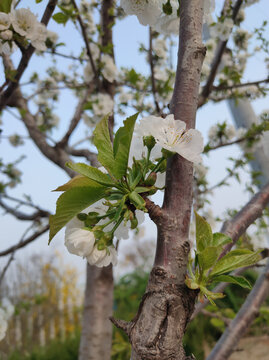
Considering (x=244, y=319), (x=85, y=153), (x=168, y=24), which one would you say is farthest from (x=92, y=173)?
(x=85, y=153)

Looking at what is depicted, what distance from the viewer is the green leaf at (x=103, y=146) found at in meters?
0.50

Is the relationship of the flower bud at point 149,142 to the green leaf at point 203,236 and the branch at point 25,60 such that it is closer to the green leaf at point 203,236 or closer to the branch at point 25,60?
the green leaf at point 203,236

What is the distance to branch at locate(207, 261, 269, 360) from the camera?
3.61 ft

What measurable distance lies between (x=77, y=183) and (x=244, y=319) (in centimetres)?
93

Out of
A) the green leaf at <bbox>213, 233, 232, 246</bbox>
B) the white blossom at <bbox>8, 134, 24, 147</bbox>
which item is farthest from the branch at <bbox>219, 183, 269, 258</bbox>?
the white blossom at <bbox>8, 134, 24, 147</bbox>

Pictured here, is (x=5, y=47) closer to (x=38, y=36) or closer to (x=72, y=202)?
(x=38, y=36)

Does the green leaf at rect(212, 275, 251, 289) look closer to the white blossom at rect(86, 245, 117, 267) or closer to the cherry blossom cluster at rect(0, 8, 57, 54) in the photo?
the white blossom at rect(86, 245, 117, 267)

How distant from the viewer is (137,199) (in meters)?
0.47

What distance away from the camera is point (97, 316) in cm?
155

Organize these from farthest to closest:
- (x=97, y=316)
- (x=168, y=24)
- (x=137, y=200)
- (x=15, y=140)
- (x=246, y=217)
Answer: (x=15, y=140) → (x=97, y=316) → (x=168, y=24) → (x=246, y=217) → (x=137, y=200)

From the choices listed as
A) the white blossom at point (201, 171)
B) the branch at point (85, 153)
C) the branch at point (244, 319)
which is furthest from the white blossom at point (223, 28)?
the branch at point (244, 319)

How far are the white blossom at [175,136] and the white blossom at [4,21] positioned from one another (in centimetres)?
64

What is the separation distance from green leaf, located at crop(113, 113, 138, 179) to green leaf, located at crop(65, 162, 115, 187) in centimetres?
1

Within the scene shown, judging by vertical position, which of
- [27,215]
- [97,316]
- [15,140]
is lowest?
[97,316]
